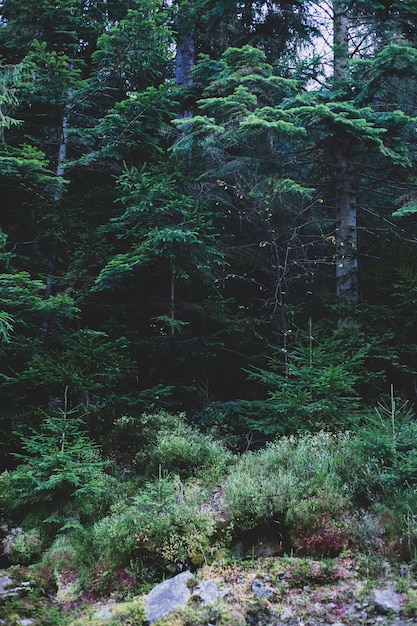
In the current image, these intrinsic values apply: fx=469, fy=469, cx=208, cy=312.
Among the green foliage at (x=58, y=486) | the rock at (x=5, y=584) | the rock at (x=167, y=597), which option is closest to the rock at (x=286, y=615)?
the rock at (x=167, y=597)

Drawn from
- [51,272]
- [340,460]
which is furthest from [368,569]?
[51,272]

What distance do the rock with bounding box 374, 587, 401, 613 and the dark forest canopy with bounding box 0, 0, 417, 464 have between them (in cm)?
296

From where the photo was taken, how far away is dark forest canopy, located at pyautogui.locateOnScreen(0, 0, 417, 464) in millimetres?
8188

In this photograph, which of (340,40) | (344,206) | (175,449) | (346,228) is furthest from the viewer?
(340,40)

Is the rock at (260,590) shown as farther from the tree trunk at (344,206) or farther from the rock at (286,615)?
the tree trunk at (344,206)

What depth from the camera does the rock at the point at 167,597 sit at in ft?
15.2

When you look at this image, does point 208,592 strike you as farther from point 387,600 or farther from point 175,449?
point 175,449

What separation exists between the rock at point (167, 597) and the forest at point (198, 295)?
0.96ft

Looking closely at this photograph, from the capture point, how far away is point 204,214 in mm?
8883

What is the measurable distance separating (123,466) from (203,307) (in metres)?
3.43

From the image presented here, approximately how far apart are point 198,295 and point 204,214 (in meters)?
2.79

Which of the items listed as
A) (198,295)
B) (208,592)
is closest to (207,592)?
(208,592)

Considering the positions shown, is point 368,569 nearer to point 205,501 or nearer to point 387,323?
point 205,501

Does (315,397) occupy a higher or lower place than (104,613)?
higher
